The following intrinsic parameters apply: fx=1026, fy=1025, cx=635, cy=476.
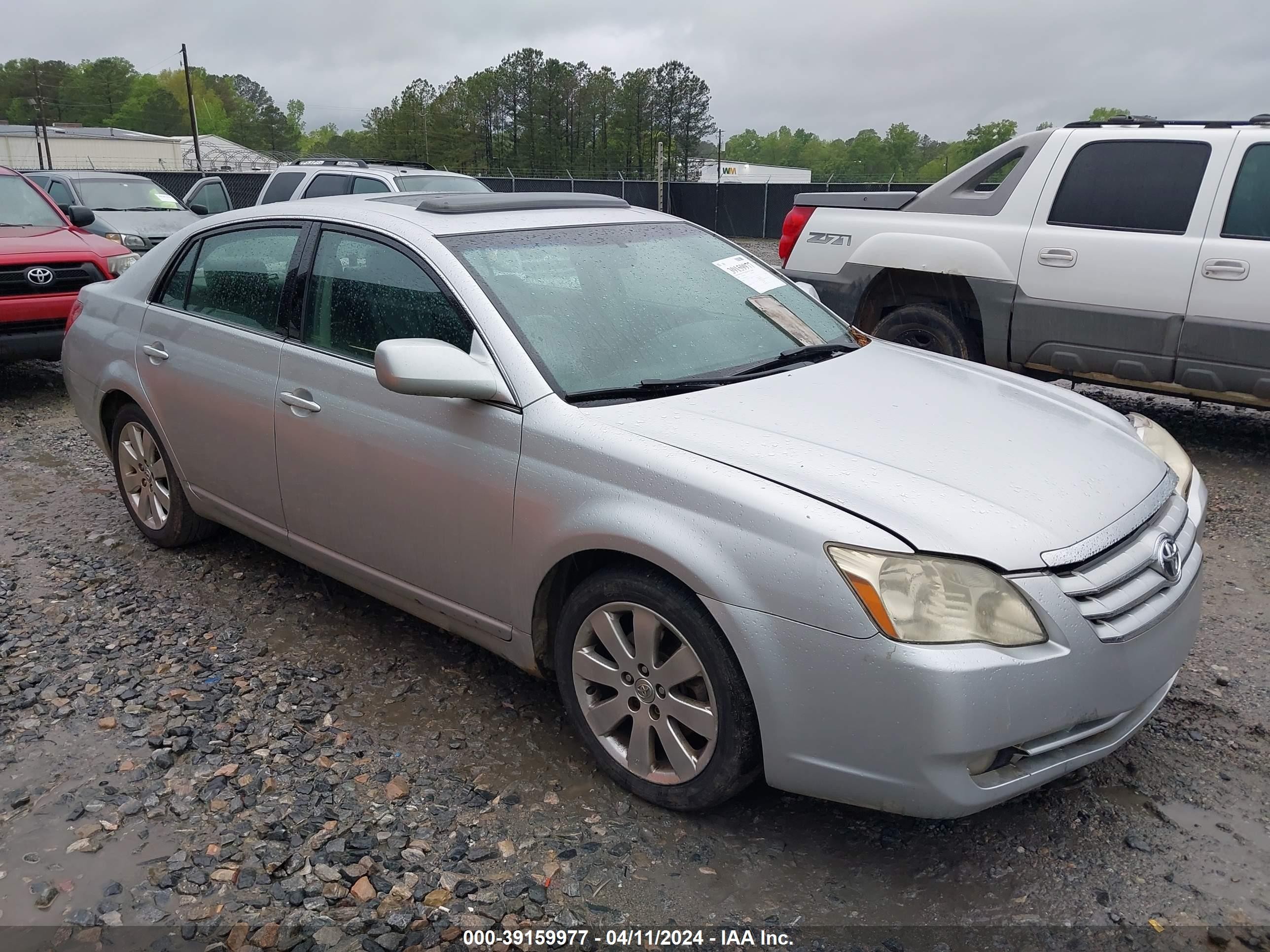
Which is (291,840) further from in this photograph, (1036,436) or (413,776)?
(1036,436)

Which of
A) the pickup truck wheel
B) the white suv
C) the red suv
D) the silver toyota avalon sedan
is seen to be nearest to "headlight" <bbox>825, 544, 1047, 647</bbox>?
the silver toyota avalon sedan

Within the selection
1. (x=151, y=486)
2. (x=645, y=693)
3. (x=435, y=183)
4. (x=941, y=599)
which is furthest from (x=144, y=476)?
(x=435, y=183)

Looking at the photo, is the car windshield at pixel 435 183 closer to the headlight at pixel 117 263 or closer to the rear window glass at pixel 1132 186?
the headlight at pixel 117 263

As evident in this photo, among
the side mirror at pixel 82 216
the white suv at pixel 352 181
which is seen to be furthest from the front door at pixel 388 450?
the white suv at pixel 352 181

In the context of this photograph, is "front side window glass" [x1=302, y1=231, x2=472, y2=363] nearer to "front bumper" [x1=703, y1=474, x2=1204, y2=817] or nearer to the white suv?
"front bumper" [x1=703, y1=474, x2=1204, y2=817]

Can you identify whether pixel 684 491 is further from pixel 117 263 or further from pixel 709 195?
pixel 709 195

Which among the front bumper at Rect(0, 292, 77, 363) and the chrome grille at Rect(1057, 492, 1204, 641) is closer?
the chrome grille at Rect(1057, 492, 1204, 641)

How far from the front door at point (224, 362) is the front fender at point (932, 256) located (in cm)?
423

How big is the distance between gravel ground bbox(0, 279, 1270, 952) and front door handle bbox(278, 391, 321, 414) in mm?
938

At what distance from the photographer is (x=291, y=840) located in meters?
2.77

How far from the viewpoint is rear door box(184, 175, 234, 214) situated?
1606 centimetres

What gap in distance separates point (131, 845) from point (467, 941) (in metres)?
1.03

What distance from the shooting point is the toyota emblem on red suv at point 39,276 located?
7871 millimetres

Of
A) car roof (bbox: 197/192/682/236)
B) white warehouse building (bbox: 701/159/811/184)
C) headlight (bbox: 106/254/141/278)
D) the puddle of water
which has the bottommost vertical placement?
the puddle of water
